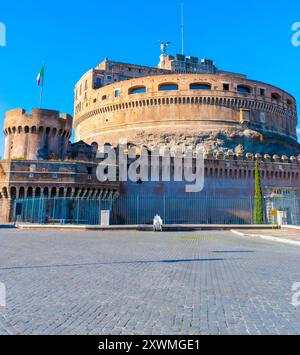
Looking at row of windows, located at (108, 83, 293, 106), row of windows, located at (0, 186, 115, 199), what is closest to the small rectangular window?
row of windows, located at (0, 186, 115, 199)

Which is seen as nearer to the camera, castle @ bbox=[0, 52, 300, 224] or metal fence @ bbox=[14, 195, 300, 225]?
metal fence @ bbox=[14, 195, 300, 225]

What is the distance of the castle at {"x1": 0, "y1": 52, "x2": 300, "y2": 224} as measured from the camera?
2345 cm

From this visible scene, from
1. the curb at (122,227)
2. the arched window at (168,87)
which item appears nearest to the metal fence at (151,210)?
the curb at (122,227)

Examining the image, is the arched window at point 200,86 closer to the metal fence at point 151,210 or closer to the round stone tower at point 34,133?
the metal fence at point 151,210

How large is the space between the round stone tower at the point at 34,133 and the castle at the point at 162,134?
0.29 feet

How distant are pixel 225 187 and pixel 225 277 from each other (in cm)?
2678

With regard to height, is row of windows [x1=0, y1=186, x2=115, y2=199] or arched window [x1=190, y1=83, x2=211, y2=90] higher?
arched window [x1=190, y1=83, x2=211, y2=90]

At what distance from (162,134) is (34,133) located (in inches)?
726

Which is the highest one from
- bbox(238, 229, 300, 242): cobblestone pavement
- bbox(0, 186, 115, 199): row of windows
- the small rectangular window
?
the small rectangular window

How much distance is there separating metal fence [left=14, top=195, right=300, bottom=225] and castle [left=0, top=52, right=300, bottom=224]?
219 millimetres

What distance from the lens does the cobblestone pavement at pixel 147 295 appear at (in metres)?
3.33

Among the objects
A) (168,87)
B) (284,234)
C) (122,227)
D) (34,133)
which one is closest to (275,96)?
(168,87)

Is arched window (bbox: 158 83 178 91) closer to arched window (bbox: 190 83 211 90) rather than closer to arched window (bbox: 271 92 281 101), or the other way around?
arched window (bbox: 190 83 211 90)

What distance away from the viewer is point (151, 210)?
27.2 m
